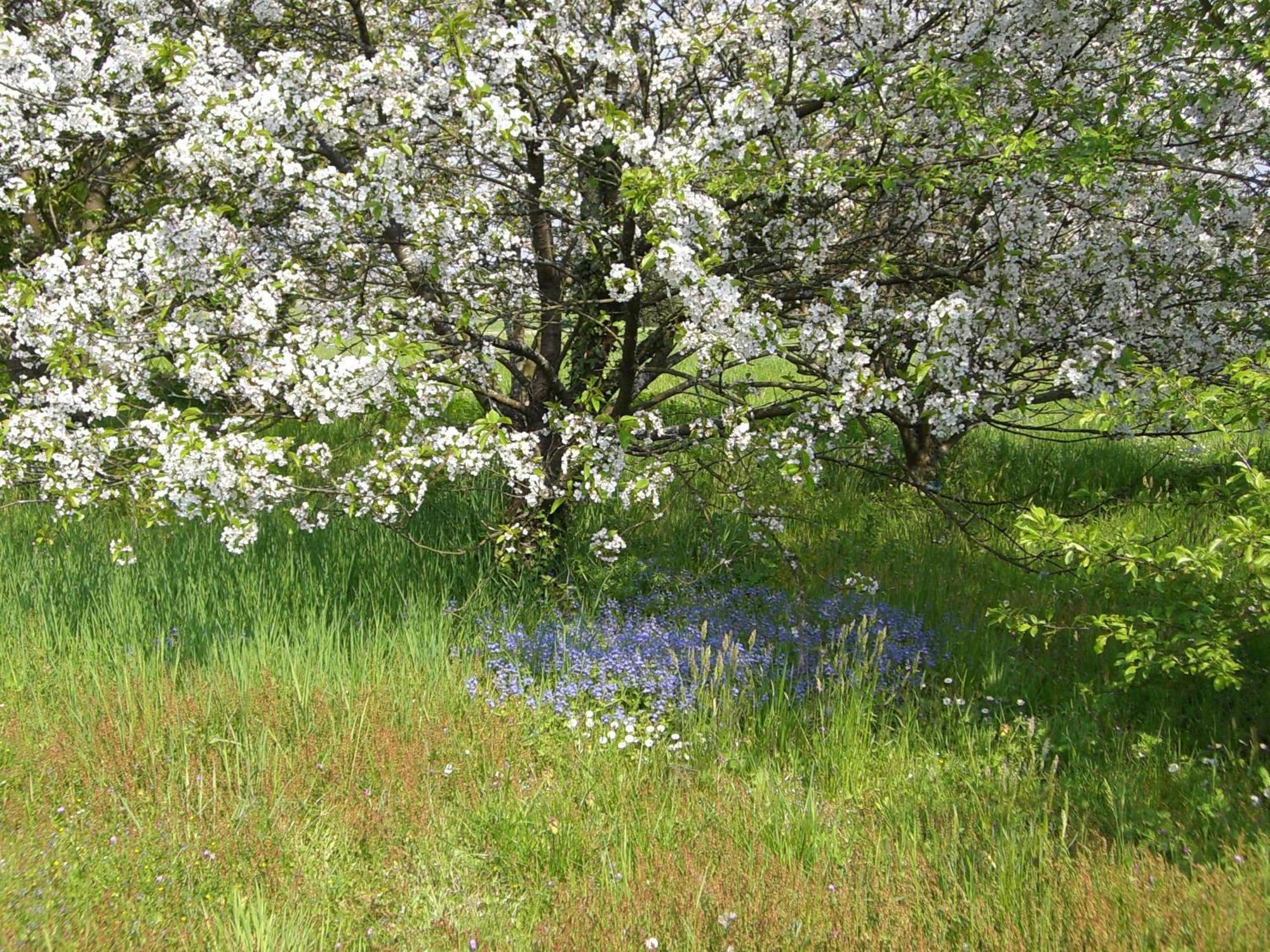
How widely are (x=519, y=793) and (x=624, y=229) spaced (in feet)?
8.08

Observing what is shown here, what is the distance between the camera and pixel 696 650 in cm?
487

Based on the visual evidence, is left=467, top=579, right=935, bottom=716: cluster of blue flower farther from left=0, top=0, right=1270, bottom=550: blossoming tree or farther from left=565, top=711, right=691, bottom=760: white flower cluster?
left=0, top=0, right=1270, bottom=550: blossoming tree

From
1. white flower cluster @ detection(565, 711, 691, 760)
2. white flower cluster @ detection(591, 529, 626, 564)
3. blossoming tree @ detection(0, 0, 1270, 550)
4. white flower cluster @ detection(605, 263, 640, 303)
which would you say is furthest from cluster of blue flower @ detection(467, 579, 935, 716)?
white flower cluster @ detection(605, 263, 640, 303)

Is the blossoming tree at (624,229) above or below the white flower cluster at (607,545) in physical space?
above

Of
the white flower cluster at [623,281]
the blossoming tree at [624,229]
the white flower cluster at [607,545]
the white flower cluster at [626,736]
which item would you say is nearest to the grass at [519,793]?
the white flower cluster at [626,736]

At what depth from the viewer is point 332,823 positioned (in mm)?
3594

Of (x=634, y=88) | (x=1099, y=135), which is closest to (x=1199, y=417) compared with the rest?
(x=1099, y=135)

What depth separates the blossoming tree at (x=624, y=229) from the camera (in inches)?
160

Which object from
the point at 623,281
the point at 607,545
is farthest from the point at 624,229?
the point at 607,545

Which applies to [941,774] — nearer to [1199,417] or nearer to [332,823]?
[1199,417]

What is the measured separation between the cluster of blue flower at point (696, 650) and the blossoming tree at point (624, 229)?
0.56 m

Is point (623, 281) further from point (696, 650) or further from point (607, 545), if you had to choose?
point (696, 650)

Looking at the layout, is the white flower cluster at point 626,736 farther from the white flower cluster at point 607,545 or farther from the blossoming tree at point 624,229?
the blossoming tree at point 624,229

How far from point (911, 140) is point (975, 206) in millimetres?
750
